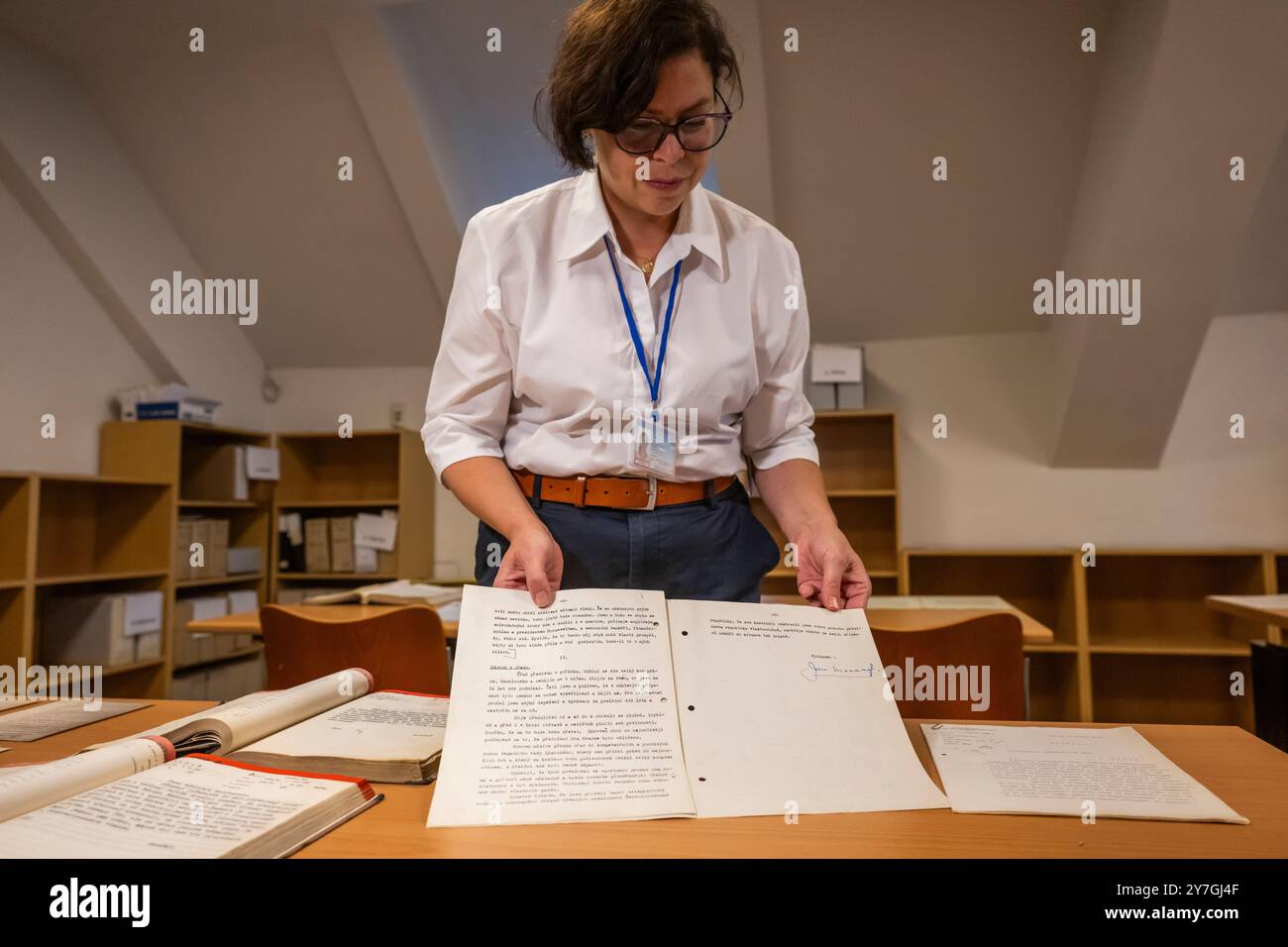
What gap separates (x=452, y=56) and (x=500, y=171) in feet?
2.64

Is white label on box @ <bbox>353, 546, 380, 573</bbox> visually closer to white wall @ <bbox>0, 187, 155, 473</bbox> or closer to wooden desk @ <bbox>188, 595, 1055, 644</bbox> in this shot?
white wall @ <bbox>0, 187, 155, 473</bbox>

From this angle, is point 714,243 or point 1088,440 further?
point 1088,440

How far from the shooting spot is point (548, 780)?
689mm

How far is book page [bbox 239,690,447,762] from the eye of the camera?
84cm

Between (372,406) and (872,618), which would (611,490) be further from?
(372,406)

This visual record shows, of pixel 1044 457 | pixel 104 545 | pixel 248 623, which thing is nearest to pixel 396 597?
pixel 248 623

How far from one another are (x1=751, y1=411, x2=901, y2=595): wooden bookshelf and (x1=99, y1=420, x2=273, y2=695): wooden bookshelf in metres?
2.98

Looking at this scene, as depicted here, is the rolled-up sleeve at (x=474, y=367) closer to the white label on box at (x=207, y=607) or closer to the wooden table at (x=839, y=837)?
the wooden table at (x=839, y=837)

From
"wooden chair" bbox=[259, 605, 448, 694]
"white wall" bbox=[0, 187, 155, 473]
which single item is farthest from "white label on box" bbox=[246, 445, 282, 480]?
"wooden chair" bbox=[259, 605, 448, 694]

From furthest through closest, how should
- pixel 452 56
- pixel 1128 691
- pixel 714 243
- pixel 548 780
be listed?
pixel 1128 691 < pixel 452 56 < pixel 714 243 < pixel 548 780

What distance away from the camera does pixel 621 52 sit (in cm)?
106

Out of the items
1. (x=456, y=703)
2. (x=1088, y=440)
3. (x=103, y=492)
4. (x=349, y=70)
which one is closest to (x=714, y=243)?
A: (x=456, y=703)
